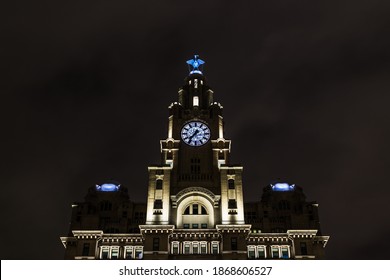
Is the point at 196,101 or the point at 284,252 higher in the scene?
the point at 196,101

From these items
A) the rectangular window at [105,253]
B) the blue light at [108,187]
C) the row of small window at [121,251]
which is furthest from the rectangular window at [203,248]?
the blue light at [108,187]

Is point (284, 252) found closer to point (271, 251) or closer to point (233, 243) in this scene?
point (271, 251)

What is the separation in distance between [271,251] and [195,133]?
28970 millimetres

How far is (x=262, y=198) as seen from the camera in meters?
Result: 94.6

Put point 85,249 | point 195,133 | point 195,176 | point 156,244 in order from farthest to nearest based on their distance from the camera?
1. point 195,133
2. point 195,176
3. point 85,249
4. point 156,244

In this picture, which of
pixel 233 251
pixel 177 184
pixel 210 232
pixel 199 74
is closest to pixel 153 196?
pixel 177 184

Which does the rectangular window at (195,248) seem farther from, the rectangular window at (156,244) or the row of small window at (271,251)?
the row of small window at (271,251)

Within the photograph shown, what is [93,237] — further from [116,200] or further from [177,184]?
[177,184]

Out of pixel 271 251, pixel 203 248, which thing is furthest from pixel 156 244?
pixel 271 251

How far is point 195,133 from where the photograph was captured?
322 feet

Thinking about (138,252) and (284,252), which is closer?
(284,252)

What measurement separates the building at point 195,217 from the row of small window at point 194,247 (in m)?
0.17

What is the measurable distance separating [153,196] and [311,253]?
30.5 meters

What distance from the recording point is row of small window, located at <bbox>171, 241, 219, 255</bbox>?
3231 inches
